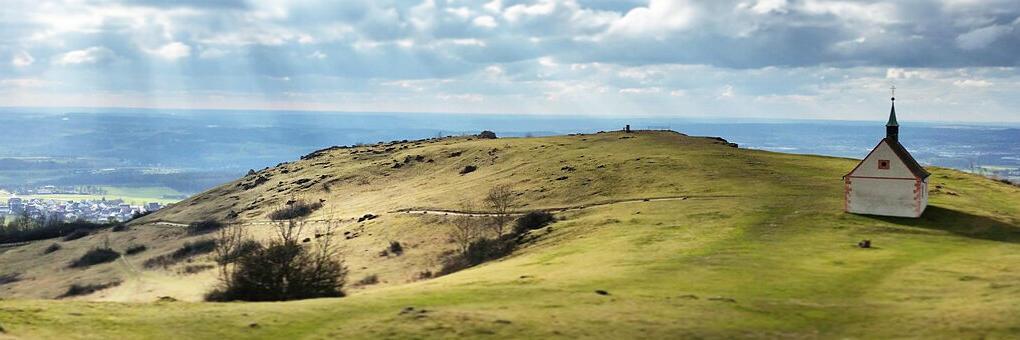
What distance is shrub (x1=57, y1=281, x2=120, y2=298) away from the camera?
79.6 meters

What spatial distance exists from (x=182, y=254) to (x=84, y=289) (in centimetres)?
1721

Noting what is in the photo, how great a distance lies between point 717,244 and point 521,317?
2561 cm

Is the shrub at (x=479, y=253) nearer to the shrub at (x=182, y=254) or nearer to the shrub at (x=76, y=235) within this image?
the shrub at (x=182, y=254)

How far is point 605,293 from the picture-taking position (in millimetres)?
36375

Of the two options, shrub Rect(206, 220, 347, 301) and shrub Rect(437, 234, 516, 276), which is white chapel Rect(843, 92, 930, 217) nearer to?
shrub Rect(437, 234, 516, 276)

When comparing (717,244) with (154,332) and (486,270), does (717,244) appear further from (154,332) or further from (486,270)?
(154,332)

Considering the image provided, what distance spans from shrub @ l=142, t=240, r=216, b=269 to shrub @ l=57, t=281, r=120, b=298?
26.9 ft

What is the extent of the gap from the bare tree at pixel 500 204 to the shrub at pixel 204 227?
43.4 meters

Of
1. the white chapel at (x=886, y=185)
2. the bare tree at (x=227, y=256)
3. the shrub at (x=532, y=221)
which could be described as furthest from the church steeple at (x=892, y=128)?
the bare tree at (x=227, y=256)

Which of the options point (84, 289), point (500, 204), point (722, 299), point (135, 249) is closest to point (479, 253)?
point (500, 204)

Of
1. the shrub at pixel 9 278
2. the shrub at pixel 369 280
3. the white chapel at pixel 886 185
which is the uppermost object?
the white chapel at pixel 886 185

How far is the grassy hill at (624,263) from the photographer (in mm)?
30531

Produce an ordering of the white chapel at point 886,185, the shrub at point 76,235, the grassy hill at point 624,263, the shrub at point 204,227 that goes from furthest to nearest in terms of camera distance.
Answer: the shrub at point 76,235 → the shrub at point 204,227 → the white chapel at point 886,185 → the grassy hill at point 624,263

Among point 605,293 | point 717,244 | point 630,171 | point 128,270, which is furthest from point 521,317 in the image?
point 128,270
